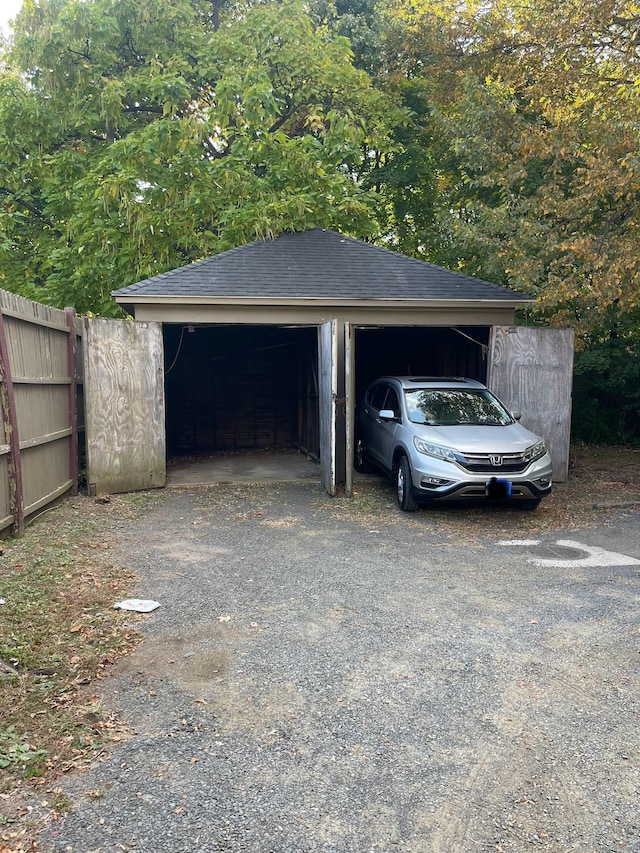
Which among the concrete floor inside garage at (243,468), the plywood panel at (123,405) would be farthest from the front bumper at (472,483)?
the plywood panel at (123,405)

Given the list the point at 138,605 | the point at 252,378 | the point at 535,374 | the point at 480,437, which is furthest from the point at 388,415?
the point at 252,378

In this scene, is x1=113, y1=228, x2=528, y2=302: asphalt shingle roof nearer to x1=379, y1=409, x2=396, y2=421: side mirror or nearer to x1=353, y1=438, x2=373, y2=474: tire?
x1=379, y1=409, x2=396, y2=421: side mirror

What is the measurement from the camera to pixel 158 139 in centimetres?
1330

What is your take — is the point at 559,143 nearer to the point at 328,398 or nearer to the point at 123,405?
the point at 328,398

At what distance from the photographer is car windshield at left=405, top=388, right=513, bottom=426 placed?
827cm

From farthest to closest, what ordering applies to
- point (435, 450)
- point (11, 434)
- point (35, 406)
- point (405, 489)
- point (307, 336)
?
point (307, 336)
point (405, 489)
point (435, 450)
point (35, 406)
point (11, 434)

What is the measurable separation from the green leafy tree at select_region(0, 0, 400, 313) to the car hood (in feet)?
20.2

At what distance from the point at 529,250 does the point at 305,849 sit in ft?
33.3

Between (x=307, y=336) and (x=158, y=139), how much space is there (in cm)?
531

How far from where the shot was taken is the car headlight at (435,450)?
736 centimetres

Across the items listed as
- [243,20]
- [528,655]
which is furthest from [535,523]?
[243,20]

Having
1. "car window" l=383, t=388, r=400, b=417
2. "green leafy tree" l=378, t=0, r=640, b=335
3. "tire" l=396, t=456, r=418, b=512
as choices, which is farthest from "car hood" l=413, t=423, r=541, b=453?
"green leafy tree" l=378, t=0, r=640, b=335

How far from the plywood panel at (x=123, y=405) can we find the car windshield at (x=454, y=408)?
12.3 ft

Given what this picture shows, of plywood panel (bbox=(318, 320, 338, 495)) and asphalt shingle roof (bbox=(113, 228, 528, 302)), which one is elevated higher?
asphalt shingle roof (bbox=(113, 228, 528, 302))
